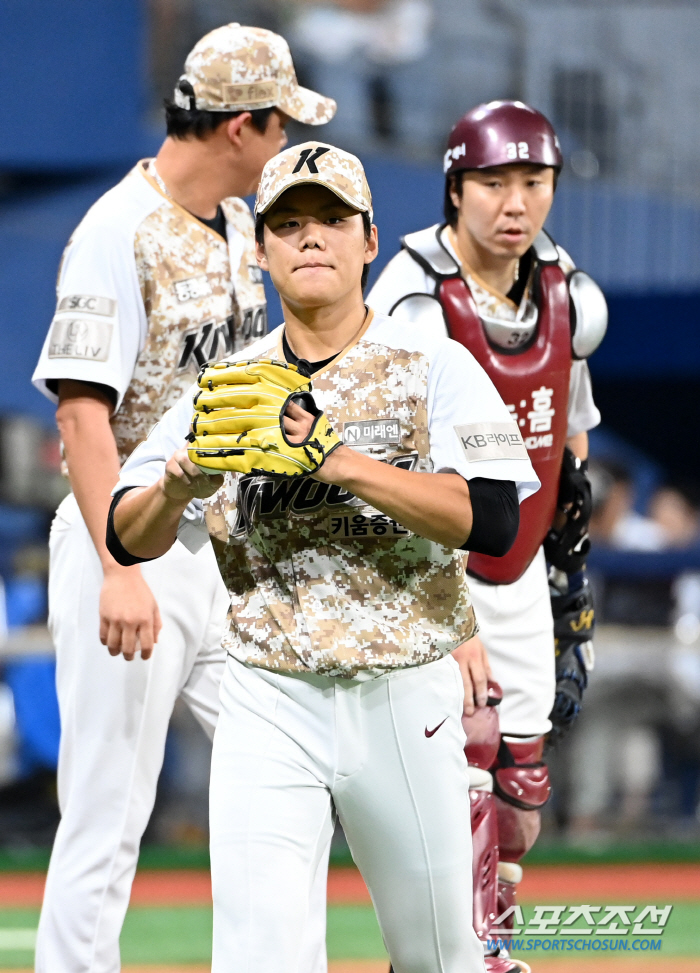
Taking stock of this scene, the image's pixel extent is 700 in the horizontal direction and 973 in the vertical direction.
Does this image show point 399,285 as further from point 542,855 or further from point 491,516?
point 542,855

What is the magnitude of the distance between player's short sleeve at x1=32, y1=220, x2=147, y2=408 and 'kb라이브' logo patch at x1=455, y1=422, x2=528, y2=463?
1065mm

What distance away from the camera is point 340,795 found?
95.9 inches

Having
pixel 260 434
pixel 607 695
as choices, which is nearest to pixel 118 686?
pixel 260 434

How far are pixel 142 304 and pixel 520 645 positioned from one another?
1227mm

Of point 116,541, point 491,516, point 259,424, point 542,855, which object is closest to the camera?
point 259,424

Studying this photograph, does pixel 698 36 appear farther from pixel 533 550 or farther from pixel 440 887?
pixel 440 887

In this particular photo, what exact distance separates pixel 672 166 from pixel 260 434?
813cm

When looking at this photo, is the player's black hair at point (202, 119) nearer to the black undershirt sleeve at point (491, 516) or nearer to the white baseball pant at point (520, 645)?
the white baseball pant at point (520, 645)

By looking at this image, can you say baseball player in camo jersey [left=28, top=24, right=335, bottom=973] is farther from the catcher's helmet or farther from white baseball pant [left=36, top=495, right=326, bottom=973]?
the catcher's helmet

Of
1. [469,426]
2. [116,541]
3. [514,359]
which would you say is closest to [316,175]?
[469,426]

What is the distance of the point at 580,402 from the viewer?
141 inches

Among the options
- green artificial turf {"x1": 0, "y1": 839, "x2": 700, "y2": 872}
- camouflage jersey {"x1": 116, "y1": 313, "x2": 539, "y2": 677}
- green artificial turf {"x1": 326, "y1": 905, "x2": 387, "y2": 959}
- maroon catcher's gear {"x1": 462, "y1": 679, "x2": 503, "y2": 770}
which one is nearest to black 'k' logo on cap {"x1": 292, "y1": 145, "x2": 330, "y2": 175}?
camouflage jersey {"x1": 116, "y1": 313, "x2": 539, "y2": 677}

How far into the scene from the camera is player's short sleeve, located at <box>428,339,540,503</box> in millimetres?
2412

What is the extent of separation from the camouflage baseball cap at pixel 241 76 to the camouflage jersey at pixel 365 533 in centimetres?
116
